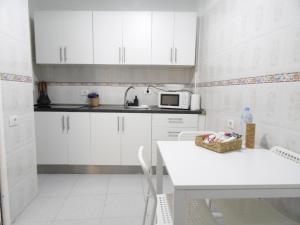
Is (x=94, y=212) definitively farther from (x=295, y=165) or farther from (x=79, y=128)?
(x=295, y=165)

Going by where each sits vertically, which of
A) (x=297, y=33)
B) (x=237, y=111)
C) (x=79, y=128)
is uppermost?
(x=297, y=33)

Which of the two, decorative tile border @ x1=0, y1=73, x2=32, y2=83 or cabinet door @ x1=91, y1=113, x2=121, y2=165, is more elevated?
decorative tile border @ x1=0, y1=73, x2=32, y2=83

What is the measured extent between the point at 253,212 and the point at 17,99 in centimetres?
194

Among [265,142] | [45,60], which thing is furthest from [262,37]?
[45,60]

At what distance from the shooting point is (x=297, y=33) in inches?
45.4

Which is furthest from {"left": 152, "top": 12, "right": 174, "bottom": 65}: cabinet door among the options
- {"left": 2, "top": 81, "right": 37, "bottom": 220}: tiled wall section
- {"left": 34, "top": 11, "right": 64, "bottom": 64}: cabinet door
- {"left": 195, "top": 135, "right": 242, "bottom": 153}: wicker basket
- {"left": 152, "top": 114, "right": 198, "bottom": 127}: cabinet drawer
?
{"left": 195, "top": 135, "right": 242, "bottom": 153}: wicker basket

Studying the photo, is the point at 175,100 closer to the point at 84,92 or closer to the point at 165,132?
the point at 165,132

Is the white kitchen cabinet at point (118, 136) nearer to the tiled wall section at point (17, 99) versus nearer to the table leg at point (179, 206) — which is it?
the tiled wall section at point (17, 99)

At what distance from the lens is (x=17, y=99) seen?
5.98ft

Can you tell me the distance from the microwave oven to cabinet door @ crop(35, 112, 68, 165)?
1312 mm

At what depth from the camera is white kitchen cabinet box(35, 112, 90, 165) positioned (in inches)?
105

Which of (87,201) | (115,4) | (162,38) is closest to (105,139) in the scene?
(87,201)

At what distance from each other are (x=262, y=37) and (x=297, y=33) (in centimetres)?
33

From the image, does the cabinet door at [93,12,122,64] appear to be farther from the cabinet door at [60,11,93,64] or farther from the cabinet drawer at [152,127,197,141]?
the cabinet drawer at [152,127,197,141]
